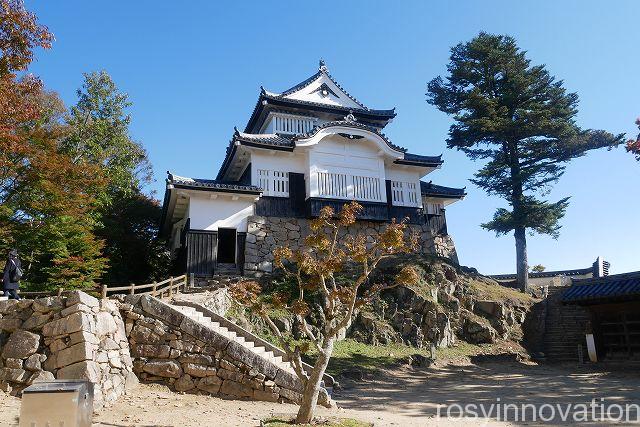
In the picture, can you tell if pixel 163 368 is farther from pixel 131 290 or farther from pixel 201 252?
pixel 201 252

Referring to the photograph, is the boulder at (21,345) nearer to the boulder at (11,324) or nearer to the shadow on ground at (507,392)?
the boulder at (11,324)

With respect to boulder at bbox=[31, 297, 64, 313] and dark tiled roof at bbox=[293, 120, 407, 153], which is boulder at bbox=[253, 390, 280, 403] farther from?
dark tiled roof at bbox=[293, 120, 407, 153]

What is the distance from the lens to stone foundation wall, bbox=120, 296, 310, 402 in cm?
1040

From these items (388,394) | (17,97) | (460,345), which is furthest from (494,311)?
(17,97)

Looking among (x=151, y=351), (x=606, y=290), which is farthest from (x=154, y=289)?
(x=606, y=290)

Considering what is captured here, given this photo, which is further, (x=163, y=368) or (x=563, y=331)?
(x=563, y=331)

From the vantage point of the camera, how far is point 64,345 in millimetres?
9648

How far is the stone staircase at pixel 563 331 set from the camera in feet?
60.8

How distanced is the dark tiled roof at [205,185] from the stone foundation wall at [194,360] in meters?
8.49

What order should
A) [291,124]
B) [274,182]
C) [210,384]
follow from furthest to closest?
[291,124] < [274,182] < [210,384]

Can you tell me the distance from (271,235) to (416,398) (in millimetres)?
10585

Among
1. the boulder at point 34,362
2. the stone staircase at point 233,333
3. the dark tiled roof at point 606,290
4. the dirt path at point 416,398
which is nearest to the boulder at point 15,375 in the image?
the boulder at point 34,362

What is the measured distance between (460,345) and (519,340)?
10.7 feet

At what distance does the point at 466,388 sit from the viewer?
515 inches
